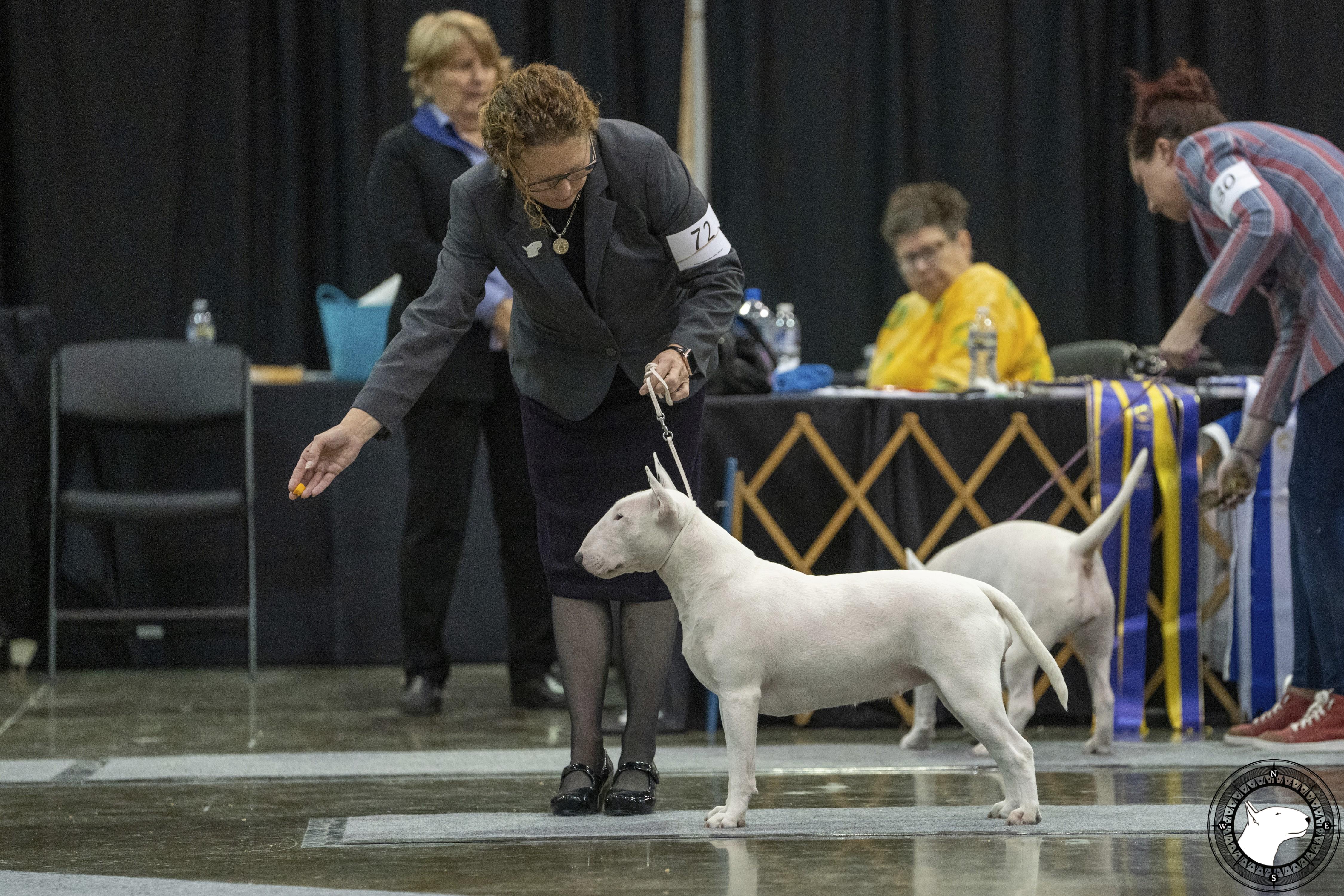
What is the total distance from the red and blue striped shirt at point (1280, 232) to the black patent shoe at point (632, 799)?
1.51 metres

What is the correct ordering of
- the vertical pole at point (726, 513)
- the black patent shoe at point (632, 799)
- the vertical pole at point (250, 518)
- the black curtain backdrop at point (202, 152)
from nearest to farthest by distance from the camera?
the black patent shoe at point (632, 799), the vertical pole at point (726, 513), the vertical pole at point (250, 518), the black curtain backdrop at point (202, 152)

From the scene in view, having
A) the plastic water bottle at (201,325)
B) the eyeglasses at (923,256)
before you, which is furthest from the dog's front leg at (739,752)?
the plastic water bottle at (201,325)

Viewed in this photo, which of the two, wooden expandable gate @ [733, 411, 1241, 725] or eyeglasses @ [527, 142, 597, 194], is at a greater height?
eyeglasses @ [527, 142, 597, 194]

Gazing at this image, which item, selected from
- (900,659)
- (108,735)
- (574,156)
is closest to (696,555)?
(900,659)

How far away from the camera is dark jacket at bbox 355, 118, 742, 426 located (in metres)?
2.44

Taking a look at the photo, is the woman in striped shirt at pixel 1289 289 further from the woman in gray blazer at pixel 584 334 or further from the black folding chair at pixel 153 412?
the black folding chair at pixel 153 412

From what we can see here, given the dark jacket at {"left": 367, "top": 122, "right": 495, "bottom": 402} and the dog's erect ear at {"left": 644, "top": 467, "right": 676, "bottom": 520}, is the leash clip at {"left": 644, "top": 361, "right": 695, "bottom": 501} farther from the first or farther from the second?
the dark jacket at {"left": 367, "top": 122, "right": 495, "bottom": 402}

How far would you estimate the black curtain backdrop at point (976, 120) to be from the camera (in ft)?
18.4

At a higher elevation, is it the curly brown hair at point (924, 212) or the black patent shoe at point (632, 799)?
the curly brown hair at point (924, 212)

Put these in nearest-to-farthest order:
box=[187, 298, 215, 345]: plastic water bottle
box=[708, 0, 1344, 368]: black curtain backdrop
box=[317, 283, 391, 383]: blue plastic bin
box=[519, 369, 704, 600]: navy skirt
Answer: box=[519, 369, 704, 600]: navy skirt < box=[317, 283, 391, 383]: blue plastic bin < box=[187, 298, 215, 345]: plastic water bottle < box=[708, 0, 1344, 368]: black curtain backdrop

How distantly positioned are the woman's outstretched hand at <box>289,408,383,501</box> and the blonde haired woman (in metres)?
1.36

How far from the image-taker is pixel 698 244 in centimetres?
250

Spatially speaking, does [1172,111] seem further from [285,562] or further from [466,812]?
[285,562]

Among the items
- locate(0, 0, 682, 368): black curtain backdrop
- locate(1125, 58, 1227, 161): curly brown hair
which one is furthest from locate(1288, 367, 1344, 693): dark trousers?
locate(0, 0, 682, 368): black curtain backdrop
